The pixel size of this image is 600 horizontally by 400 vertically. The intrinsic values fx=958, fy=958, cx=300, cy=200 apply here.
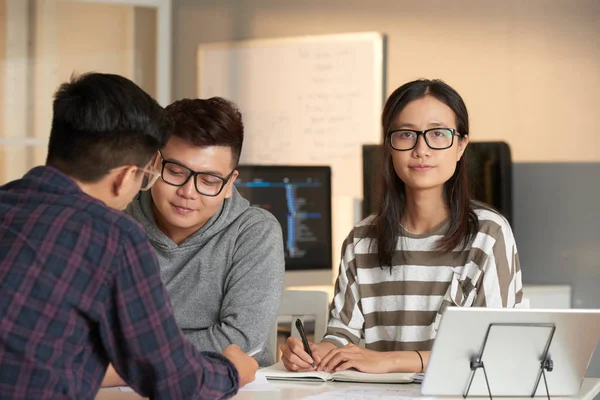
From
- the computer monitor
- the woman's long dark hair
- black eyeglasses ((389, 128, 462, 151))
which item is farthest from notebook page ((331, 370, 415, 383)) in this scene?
the computer monitor

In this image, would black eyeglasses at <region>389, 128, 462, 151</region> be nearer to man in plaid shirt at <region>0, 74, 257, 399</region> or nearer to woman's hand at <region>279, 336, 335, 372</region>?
woman's hand at <region>279, 336, 335, 372</region>

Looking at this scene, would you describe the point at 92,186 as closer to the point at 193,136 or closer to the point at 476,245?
the point at 193,136

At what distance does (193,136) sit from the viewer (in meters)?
2.17

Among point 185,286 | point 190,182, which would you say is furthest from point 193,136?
point 185,286

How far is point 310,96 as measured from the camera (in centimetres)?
491

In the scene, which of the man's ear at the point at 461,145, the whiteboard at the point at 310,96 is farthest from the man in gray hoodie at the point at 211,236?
the whiteboard at the point at 310,96

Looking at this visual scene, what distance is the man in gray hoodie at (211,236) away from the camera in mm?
2172

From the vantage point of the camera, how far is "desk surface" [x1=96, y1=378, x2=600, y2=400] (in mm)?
1816

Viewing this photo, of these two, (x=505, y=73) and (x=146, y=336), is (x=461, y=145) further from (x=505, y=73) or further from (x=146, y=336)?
(x=505, y=73)

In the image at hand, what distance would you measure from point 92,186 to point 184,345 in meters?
0.30

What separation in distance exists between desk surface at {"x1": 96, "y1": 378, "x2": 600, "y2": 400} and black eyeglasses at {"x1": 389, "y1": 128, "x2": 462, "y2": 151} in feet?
2.08

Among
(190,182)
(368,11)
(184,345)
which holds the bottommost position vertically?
(184,345)

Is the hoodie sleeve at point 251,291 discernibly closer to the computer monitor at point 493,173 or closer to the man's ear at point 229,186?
the man's ear at point 229,186

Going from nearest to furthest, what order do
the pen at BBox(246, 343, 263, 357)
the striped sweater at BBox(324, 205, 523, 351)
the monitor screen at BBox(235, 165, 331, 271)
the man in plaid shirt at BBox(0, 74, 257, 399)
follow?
the man in plaid shirt at BBox(0, 74, 257, 399) → the pen at BBox(246, 343, 263, 357) → the striped sweater at BBox(324, 205, 523, 351) → the monitor screen at BBox(235, 165, 331, 271)
